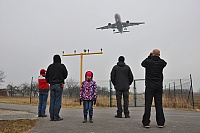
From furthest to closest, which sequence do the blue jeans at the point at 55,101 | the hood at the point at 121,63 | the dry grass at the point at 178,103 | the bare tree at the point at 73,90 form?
the bare tree at the point at 73,90
the dry grass at the point at 178,103
the hood at the point at 121,63
the blue jeans at the point at 55,101

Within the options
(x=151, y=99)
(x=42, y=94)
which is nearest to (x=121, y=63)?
(x=151, y=99)

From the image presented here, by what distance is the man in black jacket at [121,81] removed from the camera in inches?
232

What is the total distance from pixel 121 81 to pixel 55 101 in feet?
6.55

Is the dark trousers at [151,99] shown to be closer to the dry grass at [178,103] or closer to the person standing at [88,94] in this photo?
the person standing at [88,94]

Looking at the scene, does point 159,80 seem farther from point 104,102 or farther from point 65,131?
point 104,102

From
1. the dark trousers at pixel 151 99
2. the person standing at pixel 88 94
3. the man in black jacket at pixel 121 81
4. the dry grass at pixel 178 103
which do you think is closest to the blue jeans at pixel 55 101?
the person standing at pixel 88 94

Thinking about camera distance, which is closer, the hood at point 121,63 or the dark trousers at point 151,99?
the dark trousers at point 151,99

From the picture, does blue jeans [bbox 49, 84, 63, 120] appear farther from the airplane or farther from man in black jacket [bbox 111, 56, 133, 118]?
the airplane

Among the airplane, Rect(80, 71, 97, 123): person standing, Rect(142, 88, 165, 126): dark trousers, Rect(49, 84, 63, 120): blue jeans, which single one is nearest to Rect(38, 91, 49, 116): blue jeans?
Rect(49, 84, 63, 120): blue jeans

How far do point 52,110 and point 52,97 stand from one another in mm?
359

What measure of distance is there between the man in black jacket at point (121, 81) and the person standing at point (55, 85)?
1.53 metres

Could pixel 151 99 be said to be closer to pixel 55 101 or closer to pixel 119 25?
pixel 55 101

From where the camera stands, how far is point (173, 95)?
1220 cm

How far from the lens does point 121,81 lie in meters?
5.97
